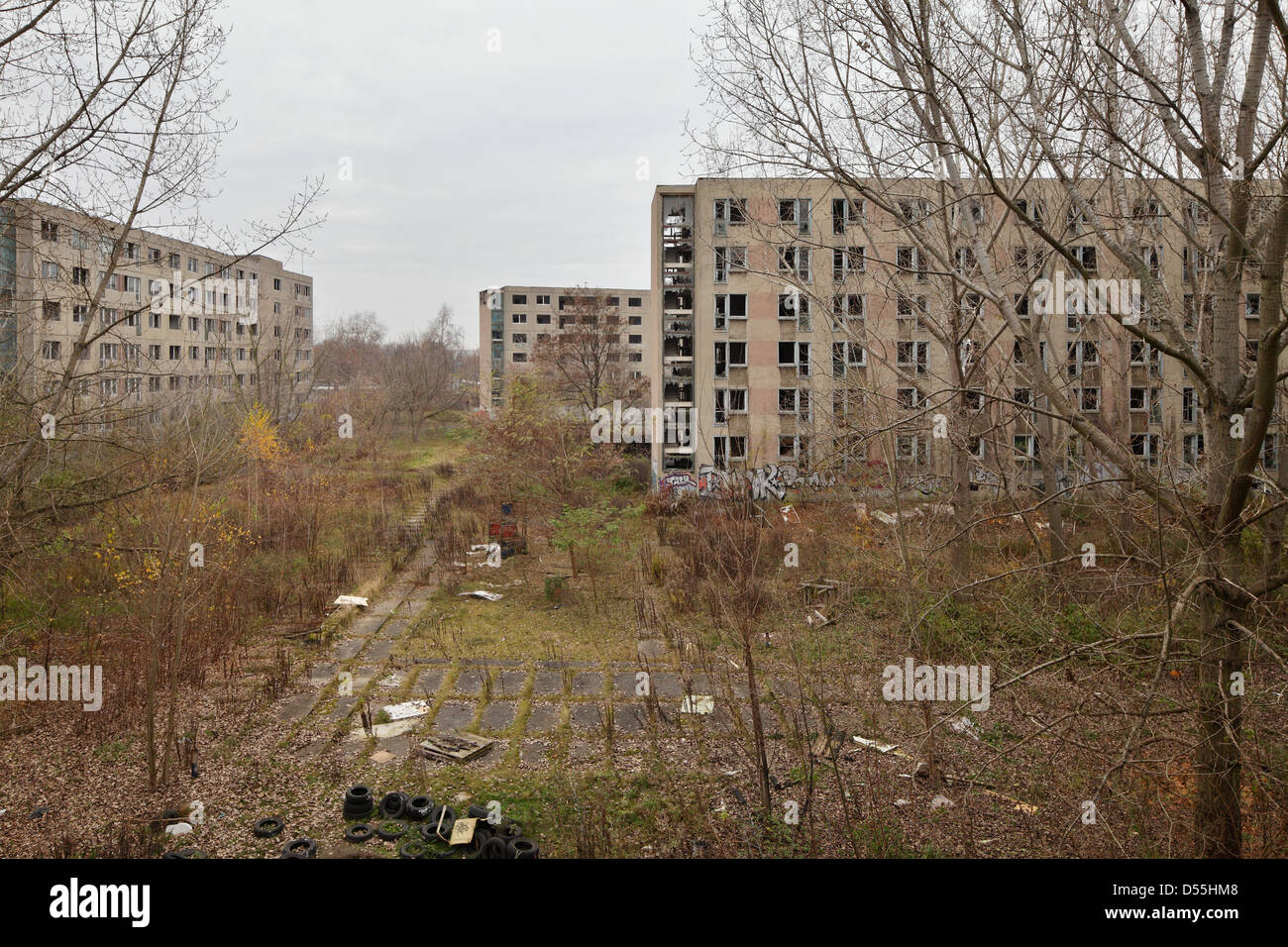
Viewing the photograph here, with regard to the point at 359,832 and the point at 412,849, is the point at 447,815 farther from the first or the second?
the point at 359,832

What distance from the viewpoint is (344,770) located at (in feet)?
25.9

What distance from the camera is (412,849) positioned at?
6375 mm

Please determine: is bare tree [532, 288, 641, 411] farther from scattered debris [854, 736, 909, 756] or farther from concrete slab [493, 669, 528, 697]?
scattered debris [854, 736, 909, 756]

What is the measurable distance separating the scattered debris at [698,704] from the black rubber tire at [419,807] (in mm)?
3196

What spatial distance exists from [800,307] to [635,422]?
37.2 feet

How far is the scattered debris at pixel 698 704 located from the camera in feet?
30.4

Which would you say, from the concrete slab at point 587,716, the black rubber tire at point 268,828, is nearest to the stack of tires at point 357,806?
the black rubber tire at point 268,828

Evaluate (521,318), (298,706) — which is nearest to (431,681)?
(298,706)

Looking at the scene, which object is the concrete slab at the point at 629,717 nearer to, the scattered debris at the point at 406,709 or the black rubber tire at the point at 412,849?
the scattered debris at the point at 406,709

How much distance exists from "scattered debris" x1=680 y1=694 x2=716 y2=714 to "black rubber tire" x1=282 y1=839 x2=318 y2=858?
→ 4.17 meters

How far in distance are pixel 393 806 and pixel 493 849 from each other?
49.1 inches

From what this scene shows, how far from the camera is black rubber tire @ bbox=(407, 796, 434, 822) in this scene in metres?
6.87

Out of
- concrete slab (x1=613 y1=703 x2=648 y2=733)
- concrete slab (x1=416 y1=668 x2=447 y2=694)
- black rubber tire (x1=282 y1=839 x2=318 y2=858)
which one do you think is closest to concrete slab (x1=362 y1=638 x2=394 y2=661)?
concrete slab (x1=416 y1=668 x2=447 y2=694)
